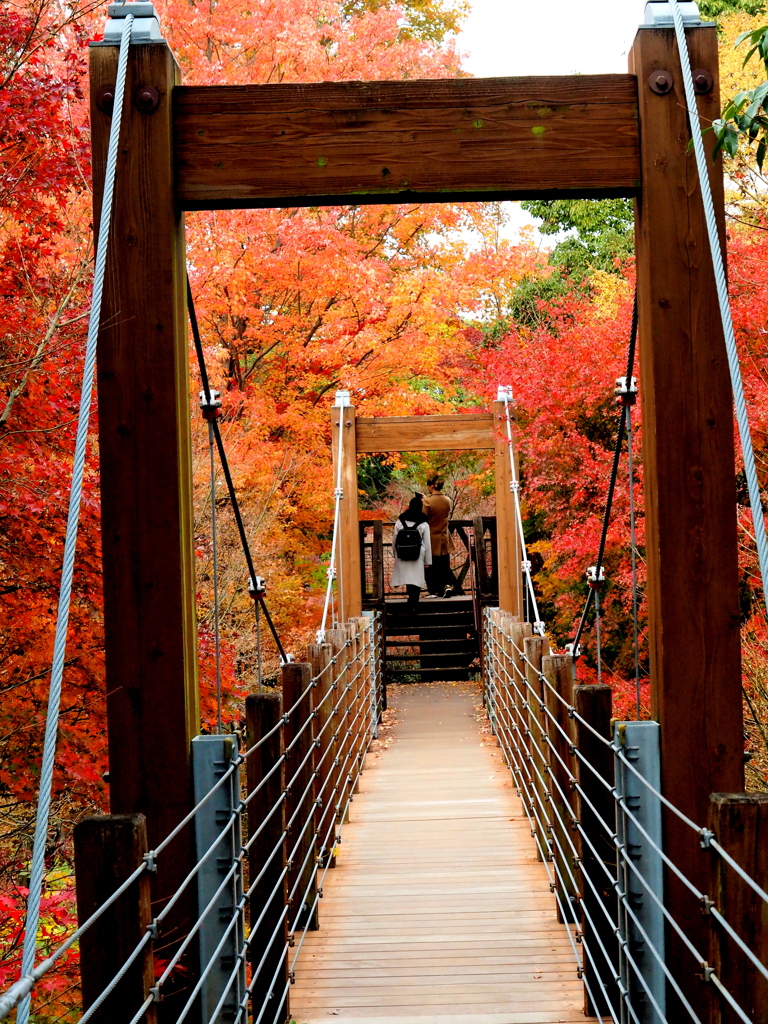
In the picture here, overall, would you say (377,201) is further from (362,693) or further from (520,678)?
(362,693)

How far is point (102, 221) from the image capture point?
7.69 ft

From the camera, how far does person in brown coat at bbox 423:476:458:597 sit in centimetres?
1294

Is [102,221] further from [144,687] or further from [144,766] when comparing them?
[144,766]

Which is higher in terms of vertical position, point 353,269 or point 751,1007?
point 353,269

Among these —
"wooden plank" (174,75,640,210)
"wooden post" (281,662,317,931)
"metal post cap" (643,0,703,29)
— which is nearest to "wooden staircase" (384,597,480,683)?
"wooden post" (281,662,317,931)

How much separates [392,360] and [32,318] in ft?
21.4

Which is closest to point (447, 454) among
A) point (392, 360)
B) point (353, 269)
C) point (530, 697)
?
point (392, 360)

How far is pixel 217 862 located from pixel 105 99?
1.88 m

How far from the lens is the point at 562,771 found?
387 cm

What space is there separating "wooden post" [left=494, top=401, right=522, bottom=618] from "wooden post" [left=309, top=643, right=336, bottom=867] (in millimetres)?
4722

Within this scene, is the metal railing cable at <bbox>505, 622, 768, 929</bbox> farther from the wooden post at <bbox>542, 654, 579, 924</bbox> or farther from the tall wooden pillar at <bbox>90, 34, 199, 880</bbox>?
the tall wooden pillar at <bbox>90, 34, 199, 880</bbox>

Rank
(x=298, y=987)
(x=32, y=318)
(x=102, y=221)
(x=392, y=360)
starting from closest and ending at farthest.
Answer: (x=102, y=221) < (x=298, y=987) < (x=32, y=318) < (x=392, y=360)

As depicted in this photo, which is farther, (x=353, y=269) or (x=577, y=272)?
(x=577, y=272)

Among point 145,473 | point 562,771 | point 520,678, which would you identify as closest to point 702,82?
point 145,473
